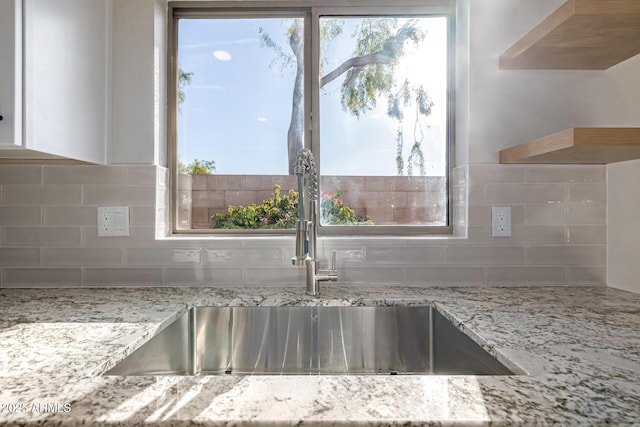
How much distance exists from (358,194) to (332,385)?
939 millimetres

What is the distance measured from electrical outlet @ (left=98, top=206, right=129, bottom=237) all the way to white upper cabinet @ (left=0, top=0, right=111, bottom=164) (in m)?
0.18

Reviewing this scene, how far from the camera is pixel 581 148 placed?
3.26 ft

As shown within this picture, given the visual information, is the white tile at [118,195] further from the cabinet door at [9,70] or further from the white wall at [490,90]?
the cabinet door at [9,70]

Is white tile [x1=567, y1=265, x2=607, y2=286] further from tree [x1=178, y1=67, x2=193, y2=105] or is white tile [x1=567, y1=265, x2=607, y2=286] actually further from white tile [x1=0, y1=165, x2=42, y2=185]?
white tile [x1=0, y1=165, x2=42, y2=185]

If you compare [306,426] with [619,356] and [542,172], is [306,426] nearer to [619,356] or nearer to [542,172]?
[619,356]

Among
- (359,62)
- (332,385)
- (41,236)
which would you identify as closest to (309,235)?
(332,385)

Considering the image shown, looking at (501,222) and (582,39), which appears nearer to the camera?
(582,39)

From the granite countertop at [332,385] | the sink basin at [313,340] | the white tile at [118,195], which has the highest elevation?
the white tile at [118,195]

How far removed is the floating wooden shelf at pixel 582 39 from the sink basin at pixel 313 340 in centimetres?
85

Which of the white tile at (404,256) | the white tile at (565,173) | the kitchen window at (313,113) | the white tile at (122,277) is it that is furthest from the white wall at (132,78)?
the white tile at (565,173)

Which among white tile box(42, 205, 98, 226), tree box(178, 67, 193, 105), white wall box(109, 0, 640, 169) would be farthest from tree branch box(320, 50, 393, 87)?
white tile box(42, 205, 98, 226)

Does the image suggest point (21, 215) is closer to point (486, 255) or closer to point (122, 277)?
point (122, 277)

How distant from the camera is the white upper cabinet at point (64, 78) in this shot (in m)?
0.90

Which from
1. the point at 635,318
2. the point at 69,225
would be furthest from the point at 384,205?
the point at 69,225
